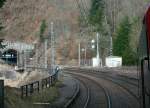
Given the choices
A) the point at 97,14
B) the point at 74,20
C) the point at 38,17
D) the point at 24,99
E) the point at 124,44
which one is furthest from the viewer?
the point at 38,17

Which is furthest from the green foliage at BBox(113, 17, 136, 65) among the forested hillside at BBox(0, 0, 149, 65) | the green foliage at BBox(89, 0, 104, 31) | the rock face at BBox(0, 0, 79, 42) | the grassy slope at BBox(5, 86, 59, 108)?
the grassy slope at BBox(5, 86, 59, 108)

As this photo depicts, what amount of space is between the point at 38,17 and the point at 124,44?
8560cm

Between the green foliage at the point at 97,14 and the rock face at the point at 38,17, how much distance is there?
13.3 m

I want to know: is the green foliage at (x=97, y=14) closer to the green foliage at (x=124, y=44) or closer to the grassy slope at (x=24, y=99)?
the green foliage at (x=124, y=44)

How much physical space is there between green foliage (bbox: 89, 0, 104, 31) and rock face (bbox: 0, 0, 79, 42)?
13.3m

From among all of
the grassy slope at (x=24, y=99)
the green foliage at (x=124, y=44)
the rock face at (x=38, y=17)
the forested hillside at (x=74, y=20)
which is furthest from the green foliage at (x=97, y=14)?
the grassy slope at (x=24, y=99)

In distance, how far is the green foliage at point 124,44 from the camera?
355 ft

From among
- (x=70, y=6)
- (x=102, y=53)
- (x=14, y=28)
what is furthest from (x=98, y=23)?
(x=70, y=6)

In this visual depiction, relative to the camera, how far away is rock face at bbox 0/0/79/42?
162875mm

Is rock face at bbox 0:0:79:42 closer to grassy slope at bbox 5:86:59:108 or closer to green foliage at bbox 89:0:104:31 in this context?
green foliage at bbox 89:0:104:31

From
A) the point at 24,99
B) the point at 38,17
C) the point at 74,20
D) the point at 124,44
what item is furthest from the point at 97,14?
the point at 24,99

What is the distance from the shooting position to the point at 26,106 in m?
23.5

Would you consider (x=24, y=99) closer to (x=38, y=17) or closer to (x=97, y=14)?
(x=97, y=14)

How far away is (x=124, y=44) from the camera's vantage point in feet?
371
